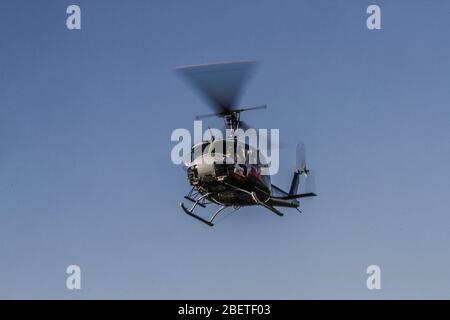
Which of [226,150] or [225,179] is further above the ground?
[226,150]

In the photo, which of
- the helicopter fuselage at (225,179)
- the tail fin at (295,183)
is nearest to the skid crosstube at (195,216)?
the helicopter fuselage at (225,179)

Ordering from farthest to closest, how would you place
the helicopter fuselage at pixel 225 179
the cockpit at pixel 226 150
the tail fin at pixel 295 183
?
1. the tail fin at pixel 295 183
2. the cockpit at pixel 226 150
3. the helicopter fuselage at pixel 225 179

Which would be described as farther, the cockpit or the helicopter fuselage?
the cockpit

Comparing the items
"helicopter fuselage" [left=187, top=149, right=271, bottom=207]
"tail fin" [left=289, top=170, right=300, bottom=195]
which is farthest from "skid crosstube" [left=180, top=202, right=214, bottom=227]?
"tail fin" [left=289, top=170, right=300, bottom=195]

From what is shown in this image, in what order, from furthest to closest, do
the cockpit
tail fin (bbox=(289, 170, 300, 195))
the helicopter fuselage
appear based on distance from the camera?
tail fin (bbox=(289, 170, 300, 195)) → the cockpit → the helicopter fuselage

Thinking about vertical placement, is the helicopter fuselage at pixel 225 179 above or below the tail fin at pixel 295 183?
below

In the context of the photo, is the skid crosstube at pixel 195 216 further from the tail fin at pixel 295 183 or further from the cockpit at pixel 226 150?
the tail fin at pixel 295 183

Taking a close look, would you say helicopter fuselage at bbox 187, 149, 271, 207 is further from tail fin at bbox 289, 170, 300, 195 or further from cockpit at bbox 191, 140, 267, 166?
tail fin at bbox 289, 170, 300, 195

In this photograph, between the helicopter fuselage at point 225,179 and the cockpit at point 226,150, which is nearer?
the helicopter fuselage at point 225,179

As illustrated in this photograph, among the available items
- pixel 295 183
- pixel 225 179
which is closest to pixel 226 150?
pixel 225 179

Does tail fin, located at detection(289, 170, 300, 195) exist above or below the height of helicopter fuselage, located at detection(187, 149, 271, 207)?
above

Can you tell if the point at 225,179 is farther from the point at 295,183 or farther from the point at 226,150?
the point at 295,183

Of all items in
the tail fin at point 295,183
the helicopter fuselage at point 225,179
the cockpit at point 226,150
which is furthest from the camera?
the tail fin at point 295,183
